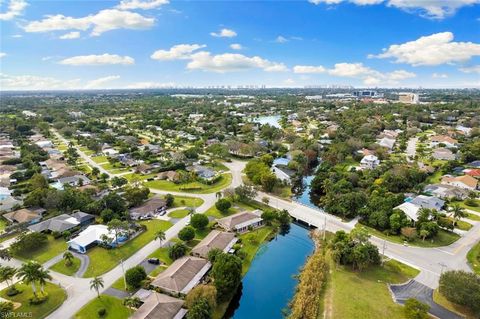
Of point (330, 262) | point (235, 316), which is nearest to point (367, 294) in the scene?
point (330, 262)

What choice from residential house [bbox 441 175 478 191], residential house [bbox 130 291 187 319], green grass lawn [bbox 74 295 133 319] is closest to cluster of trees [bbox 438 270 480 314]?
residential house [bbox 130 291 187 319]

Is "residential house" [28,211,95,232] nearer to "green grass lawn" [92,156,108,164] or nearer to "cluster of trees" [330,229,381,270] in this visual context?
"cluster of trees" [330,229,381,270]

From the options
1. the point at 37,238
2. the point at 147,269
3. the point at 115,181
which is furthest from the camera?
the point at 115,181

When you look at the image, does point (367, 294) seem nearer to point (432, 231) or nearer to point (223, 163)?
point (432, 231)

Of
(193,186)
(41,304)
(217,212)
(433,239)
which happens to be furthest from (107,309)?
(433,239)

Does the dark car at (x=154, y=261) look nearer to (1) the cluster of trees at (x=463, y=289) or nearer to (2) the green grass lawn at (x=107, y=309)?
(2) the green grass lawn at (x=107, y=309)

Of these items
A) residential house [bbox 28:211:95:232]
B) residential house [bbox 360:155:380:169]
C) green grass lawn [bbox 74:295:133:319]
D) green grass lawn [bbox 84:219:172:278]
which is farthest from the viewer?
residential house [bbox 360:155:380:169]
